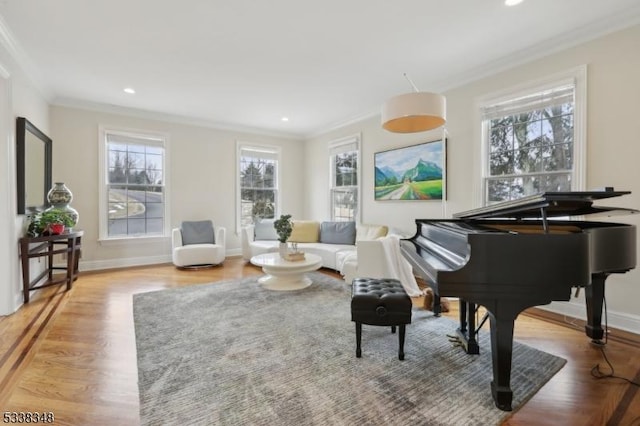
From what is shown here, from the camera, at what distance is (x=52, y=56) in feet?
10.5

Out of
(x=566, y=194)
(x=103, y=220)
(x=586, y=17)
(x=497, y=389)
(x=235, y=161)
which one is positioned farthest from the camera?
(x=235, y=161)

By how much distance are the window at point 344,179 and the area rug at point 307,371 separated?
2907 millimetres

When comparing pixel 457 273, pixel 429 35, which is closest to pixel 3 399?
pixel 457 273

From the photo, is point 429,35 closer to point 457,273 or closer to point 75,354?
point 457,273

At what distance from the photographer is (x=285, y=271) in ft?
11.8

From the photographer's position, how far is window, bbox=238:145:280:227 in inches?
241

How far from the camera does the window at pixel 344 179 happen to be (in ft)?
18.0

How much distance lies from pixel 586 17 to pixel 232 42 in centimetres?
318

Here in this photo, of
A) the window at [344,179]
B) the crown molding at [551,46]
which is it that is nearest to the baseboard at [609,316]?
the crown molding at [551,46]

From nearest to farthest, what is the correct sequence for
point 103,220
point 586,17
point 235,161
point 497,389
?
point 497,389, point 586,17, point 103,220, point 235,161

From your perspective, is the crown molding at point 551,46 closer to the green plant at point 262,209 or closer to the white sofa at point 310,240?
the white sofa at point 310,240

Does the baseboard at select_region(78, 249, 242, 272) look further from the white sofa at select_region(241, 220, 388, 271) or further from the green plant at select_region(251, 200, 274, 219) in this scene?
the green plant at select_region(251, 200, 274, 219)

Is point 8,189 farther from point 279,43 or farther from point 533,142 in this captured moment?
point 533,142

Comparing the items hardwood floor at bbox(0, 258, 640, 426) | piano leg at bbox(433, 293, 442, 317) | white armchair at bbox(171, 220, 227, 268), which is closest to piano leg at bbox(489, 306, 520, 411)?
hardwood floor at bbox(0, 258, 640, 426)
